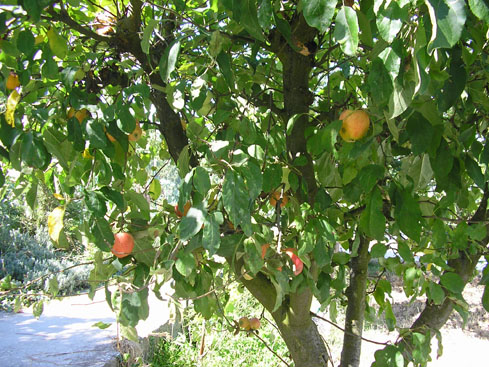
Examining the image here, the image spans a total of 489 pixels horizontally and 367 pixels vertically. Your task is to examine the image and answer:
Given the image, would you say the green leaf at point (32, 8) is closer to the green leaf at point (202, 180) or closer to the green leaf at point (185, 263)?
the green leaf at point (202, 180)

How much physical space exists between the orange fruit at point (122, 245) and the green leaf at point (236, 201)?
0.39 meters

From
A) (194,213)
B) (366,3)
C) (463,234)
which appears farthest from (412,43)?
(463,234)

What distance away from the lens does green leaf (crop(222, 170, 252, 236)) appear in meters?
0.75

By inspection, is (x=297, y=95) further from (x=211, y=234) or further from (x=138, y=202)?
(x=211, y=234)

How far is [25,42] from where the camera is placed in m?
0.89

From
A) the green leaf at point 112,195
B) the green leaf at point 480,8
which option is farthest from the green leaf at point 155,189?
the green leaf at point 480,8

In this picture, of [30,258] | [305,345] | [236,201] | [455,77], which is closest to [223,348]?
[305,345]

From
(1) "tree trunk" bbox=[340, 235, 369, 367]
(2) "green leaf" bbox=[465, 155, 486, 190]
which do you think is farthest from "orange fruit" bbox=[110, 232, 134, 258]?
(1) "tree trunk" bbox=[340, 235, 369, 367]

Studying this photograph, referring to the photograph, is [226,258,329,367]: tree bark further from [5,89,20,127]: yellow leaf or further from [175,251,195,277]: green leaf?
[5,89,20,127]: yellow leaf

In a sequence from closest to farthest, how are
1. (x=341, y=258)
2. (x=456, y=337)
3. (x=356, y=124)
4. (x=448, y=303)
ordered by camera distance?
(x=356, y=124) → (x=341, y=258) → (x=448, y=303) → (x=456, y=337)

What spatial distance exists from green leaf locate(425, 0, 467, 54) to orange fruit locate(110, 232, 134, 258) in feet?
2.62

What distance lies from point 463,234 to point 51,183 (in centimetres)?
127

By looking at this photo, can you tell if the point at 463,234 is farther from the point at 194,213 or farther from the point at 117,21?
the point at 117,21

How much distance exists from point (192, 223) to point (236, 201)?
0.09 metres
